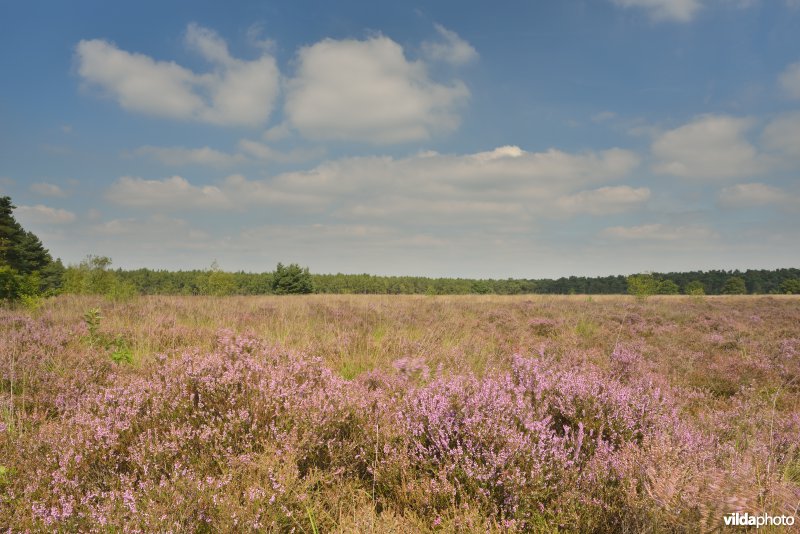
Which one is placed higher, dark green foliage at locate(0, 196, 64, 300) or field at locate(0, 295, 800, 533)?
dark green foliage at locate(0, 196, 64, 300)

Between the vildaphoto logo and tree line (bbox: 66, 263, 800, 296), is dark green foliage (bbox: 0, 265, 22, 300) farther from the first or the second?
tree line (bbox: 66, 263, 800, 296)

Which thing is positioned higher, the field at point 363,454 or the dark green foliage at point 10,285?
the dark green foliage at point 10,285

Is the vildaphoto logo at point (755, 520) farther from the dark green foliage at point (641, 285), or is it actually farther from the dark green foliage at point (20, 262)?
the dark green foliage at point (641, 285)

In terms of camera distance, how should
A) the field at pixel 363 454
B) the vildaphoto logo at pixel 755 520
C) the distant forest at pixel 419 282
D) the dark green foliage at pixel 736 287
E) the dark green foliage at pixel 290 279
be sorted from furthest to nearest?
the distant forest at pixel 419 282 → the dark green foliage at pixel 736 287 → the dark green foliage at pixel 290 279 → the field at pixel 363 454 → the vildaphoto logo at pixel 755 520

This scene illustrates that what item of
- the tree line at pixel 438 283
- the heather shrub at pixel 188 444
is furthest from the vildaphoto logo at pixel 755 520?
the tree line at pixel 438 283

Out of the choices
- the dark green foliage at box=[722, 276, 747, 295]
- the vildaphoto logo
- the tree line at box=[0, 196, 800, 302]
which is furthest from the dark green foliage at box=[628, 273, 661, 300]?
the dark green foliage at box=[722, 276, 747, 295]

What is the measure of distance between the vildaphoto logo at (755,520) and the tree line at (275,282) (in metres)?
16.3

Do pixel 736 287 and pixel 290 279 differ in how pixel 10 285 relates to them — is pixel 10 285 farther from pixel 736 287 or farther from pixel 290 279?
pixel 736 287

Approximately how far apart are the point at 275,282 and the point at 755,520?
61.0m

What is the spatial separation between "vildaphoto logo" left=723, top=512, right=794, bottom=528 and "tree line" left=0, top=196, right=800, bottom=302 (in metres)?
16.3

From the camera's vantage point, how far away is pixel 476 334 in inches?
350

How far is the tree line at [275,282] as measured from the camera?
76.4 feet

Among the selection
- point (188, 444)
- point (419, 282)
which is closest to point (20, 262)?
point (188, 444)

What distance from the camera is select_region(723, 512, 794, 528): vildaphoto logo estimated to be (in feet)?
5.42
